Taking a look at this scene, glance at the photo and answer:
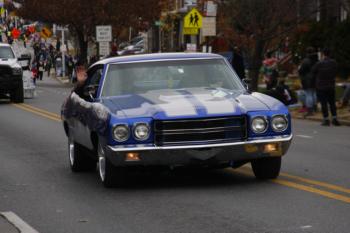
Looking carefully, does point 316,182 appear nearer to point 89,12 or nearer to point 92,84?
point 92,84

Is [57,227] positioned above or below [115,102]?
below

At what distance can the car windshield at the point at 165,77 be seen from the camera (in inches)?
453

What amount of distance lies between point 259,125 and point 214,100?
0.62m

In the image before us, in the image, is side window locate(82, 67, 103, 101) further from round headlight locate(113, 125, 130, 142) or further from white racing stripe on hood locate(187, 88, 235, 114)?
round headlight locate(113, 125, 130, 142)

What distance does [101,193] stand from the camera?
10.6 m

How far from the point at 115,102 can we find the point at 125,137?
2.79 feet

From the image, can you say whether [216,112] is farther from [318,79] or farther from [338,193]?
[318,79]

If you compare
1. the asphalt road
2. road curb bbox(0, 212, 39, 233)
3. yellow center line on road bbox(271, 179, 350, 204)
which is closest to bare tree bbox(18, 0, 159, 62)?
the asphalt road

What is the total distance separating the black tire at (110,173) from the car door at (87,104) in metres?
0.52

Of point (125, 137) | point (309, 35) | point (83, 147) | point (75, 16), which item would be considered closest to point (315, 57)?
point (309, 35)

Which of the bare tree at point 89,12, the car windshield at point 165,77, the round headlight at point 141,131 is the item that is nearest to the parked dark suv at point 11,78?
the car windshield at point 165,77

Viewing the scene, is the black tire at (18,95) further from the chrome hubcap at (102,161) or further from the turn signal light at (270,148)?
the turn signal light at (270,148)

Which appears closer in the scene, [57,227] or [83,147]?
[57,227]

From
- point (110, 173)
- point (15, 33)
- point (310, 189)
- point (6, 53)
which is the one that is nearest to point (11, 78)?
point (6, 53)
